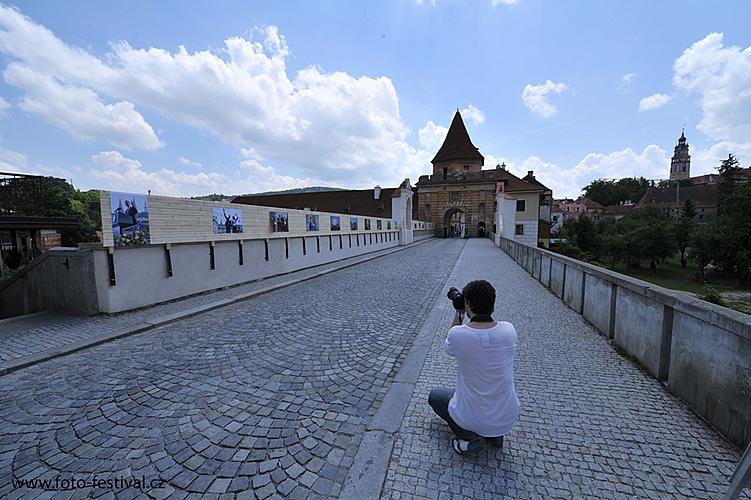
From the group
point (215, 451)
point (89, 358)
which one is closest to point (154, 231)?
point (89, 358)

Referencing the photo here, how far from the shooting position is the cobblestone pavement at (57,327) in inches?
192

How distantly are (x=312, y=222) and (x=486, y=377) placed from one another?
502 inches

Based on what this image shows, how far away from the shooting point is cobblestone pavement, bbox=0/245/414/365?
488 cm

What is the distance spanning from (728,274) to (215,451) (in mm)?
57411

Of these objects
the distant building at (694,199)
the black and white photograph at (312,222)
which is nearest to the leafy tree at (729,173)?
the distant building at (694,199)

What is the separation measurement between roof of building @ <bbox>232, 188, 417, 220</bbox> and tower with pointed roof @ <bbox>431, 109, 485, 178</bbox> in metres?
7.97

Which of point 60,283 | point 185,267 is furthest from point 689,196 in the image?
point 60,283

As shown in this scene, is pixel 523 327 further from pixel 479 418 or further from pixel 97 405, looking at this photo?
pixel 97 405

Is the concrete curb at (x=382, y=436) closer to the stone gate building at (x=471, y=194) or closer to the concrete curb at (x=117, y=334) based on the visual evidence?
the concrete curb at (x=117, y=334)

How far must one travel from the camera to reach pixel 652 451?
256 cm

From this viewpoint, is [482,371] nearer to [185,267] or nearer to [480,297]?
[480,297]

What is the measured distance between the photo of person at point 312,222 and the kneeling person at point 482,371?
1217 cm

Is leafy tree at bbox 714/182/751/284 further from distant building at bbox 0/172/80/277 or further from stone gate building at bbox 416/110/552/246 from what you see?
distant building at bbox 0/172/80/277

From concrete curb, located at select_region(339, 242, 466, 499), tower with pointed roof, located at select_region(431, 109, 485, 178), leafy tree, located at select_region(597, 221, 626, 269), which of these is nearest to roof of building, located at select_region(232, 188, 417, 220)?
tower with pointed roof, located at select_region(431, 109, 485, 178)
